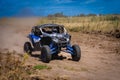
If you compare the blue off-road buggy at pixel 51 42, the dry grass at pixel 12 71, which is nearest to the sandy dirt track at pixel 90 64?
the blue off-road buggy at pixel 51 42

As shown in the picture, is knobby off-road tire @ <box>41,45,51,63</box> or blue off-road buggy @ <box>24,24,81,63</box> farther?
blue off-road buggy @ <box>24,24,81,63</box>

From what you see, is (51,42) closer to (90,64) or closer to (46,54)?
(46,54)

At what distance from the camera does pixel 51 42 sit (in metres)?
19.9

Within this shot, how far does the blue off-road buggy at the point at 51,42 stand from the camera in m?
19.1

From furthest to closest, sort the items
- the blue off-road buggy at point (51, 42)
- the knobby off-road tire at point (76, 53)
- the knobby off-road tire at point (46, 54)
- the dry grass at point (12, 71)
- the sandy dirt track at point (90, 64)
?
the knobby off-road tire at point (76, 53), the blue off-road buggy at point (51, 42), the knobby off-road tire at point (46, 54), the sandy dirt track at point (90, 64), the dry grass at point (12, 71)

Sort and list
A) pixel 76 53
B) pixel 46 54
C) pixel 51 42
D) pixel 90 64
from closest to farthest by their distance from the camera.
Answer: pixel 46 54
pixel 90 64
pixel 76 53
pixel 51 42

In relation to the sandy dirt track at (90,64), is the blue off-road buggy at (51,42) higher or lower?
higher

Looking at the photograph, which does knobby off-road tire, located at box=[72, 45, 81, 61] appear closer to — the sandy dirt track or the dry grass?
the sandy dirt track

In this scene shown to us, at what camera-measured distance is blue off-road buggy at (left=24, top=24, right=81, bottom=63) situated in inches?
751

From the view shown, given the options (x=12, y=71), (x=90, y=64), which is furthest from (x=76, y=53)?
(x=12, y=71)

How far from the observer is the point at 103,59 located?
2077 centimetres

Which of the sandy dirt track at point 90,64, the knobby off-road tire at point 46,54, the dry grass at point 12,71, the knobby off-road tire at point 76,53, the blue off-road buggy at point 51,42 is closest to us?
the dry grass at point 12,71

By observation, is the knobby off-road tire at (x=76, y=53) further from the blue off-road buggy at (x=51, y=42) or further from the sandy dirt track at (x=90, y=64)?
the sandy dirt track at (x=90, y=64)

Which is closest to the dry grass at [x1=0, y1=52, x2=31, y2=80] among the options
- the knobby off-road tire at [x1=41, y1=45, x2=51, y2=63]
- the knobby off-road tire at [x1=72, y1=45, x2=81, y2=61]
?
the knobby off-road tire at [x1=41, y1=45, x2=51, y2=63]
